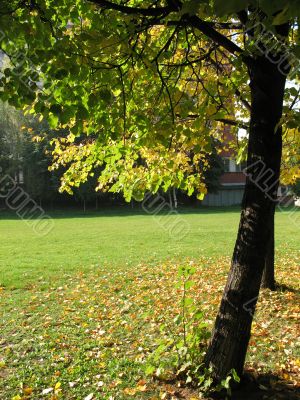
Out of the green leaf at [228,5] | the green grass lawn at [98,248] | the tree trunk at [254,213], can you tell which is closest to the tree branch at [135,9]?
the tree trunk at [254,213]

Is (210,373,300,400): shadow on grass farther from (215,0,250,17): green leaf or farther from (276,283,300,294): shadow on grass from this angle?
(276,283,300,294): shadow on grass

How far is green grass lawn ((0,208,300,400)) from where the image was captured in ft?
15.1

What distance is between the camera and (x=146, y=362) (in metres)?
5.00

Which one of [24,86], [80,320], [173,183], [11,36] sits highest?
[11,36]

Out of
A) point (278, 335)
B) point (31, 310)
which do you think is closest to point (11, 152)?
point (31, 310)

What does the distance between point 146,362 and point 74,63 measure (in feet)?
11.4

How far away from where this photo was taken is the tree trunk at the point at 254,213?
12.7ft

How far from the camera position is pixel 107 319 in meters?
7.05

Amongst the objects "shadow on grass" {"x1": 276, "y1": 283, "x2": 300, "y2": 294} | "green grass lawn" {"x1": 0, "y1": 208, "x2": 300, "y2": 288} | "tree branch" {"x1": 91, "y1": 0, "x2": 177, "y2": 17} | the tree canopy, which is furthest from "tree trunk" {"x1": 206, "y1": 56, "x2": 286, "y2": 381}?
"green grass lawn" {"x1": 0, "y1": 208, "x2": 300, "y2": 288}

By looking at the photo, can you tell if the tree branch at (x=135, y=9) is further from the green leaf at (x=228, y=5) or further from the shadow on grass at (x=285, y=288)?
A: the shadow on grass at (x=285, y=288)

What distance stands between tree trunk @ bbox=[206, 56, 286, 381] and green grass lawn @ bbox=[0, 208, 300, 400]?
0.59 m

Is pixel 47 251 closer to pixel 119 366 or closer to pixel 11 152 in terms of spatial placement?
pixel 119 366

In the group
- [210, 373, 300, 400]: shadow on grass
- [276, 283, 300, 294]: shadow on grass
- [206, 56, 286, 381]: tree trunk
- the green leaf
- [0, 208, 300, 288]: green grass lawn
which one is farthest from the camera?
[0, 208, 300, 288]: green grass lawn

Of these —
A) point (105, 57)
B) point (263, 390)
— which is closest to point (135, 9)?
point (105, 57)
